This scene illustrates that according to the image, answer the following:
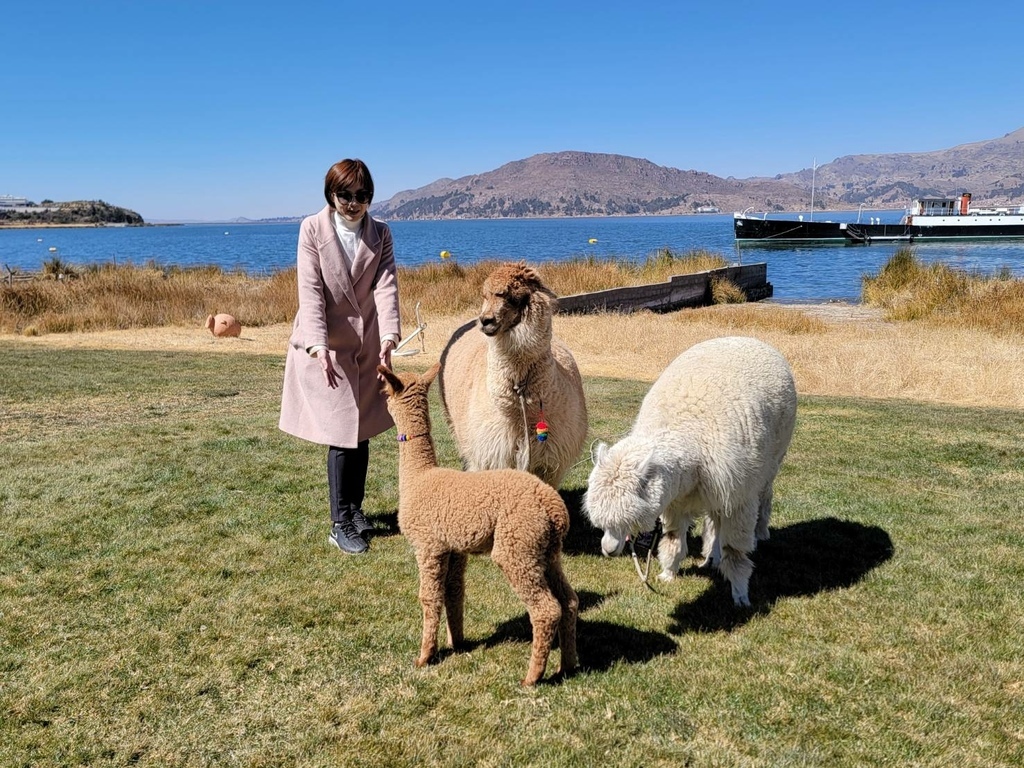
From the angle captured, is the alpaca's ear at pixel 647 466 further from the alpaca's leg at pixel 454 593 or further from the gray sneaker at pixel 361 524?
the gray sneaker at pixel 361 524

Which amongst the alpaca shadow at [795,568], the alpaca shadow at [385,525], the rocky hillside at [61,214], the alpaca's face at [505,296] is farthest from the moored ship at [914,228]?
the rocky hillside at [61,214]

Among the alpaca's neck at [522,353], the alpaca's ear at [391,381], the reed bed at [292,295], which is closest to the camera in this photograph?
the alpaca's ear at [391,381]

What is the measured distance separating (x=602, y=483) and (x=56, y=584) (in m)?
3.44

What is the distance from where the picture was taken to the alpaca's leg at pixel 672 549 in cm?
462

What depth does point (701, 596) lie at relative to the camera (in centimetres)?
461

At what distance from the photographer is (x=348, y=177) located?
4.48 m

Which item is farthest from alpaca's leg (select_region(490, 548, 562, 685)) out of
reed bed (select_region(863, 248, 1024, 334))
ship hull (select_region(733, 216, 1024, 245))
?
ship hull (select_region(733, 216, 1024, 245))

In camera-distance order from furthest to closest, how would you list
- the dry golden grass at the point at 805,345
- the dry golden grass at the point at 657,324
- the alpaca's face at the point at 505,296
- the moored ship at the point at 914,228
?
1. the moored ship at the point at 914,228
2. the dry golden grass at the point at 657,324
3. the dry golden grass at the point at 805,345
4. the alpaca's face at the point at 505,296

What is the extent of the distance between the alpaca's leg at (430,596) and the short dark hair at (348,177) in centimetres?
235

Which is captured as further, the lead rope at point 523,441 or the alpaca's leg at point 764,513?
the alpaca's leg at point 764,513

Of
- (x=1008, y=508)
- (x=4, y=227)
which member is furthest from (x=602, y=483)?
(x=4, y=227)

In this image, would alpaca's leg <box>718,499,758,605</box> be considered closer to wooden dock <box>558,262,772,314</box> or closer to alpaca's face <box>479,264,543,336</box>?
alpaca's face <box>479,264,543,336</box>

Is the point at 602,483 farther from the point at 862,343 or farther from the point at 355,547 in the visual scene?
the point at 862,343

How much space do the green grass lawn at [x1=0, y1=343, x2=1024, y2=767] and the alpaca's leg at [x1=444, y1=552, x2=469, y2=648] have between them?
18cm
